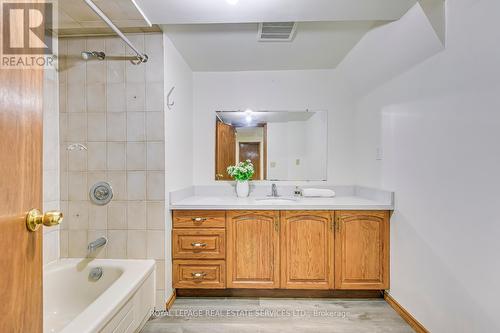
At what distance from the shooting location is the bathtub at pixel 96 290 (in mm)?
1684

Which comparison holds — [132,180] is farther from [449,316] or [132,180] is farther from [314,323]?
[449,316]

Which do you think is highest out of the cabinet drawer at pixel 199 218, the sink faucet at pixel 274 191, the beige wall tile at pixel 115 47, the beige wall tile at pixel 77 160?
the beige wall tile at pixel 115 47

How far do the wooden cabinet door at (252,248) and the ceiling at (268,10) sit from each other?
1484 millimetres

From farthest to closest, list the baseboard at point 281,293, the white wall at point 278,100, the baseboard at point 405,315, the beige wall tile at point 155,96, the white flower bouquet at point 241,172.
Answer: the white wall at point 278,100 → the white flower bouquet at point 241,172 → the baseboard at point 281,293 → the beige wall tile at point 155,96 → the baseboard at point 405,315

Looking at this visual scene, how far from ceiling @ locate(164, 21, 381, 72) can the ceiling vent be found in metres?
0.05

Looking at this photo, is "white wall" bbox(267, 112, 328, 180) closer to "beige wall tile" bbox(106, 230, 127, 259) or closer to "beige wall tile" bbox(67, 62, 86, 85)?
"beige wall tile" bbox(106, 230, 127, 259)

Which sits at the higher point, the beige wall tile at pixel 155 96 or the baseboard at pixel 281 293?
the beige wall tile at pixel 155 96

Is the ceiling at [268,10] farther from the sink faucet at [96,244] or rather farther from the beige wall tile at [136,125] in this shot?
the sink faucet at [96,244]

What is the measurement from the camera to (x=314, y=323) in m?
2.04

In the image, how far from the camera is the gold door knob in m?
0.77

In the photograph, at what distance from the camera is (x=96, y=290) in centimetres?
202

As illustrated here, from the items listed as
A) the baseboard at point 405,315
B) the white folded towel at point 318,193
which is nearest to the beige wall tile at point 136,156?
the white folded towel at point 318,193

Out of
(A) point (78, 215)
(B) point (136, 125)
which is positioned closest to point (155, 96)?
(B) point (136, 125)

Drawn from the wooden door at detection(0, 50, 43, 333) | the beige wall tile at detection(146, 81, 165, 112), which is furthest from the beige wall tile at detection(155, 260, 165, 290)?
the wooden door at detection(0, 50, 43, 333)
